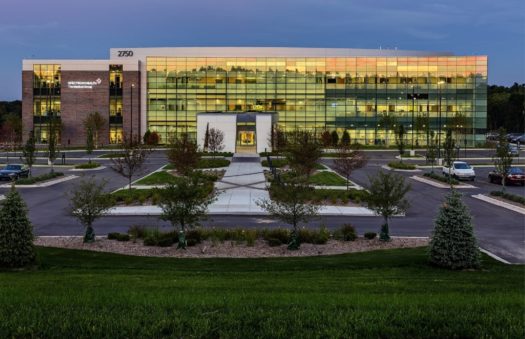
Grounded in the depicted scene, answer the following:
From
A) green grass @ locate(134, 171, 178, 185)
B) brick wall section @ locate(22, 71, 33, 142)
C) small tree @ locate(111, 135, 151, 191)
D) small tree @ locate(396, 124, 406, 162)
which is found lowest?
green grass @ locate(134, 171, 178, 185)

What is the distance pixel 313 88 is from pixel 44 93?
47650 millimetres

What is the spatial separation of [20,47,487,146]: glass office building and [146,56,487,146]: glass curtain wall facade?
180 millimetres

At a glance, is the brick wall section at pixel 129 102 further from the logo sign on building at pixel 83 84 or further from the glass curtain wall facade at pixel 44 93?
the glass curtain wall facade at pixel 44 93

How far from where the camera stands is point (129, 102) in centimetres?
8969

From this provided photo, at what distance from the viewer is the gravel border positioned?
1664cm

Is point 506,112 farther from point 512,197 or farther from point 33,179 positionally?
point 33,179

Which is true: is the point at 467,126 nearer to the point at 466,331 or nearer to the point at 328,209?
the point at 328,209

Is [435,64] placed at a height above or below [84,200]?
above

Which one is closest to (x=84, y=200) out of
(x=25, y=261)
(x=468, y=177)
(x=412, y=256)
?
(x=25, y=261)

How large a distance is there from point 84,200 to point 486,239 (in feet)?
47.8

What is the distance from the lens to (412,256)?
49.8 ft

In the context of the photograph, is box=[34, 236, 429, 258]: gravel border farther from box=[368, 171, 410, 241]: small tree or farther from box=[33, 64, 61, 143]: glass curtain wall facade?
box=[33, 64, 61, 143]: glass curtain wall facade

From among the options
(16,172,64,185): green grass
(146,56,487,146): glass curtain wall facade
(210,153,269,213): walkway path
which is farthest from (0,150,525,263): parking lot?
(146,56,487,146): glass curtain wall facade

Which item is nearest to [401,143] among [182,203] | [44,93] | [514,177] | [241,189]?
[514,177]
